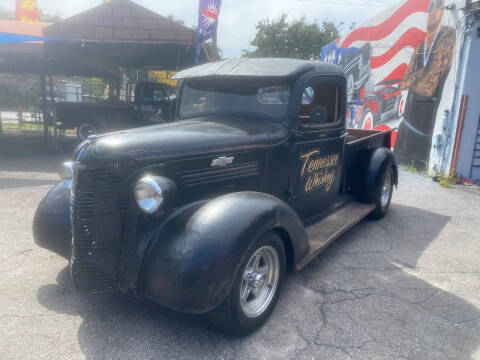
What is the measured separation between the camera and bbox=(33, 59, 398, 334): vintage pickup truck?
2385 millimetres

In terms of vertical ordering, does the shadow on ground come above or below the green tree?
below

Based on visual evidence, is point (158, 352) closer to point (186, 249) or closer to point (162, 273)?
point (162, 273)

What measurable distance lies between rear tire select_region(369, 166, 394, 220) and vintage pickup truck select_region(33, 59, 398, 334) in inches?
45.4

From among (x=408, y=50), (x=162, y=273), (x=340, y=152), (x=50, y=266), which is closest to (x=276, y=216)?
(x=162, y=273)

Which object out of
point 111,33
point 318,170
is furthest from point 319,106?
point 111,33

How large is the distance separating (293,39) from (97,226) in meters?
38.1

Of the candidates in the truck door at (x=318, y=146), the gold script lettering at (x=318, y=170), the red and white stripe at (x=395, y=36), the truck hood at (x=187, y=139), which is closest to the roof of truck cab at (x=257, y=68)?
the truck door at (x=318, y=146)

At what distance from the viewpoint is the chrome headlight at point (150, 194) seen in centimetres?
242

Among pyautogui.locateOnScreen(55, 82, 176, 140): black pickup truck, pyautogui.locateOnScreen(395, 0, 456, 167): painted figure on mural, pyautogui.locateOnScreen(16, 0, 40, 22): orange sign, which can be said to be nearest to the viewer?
pyautogui.locateOnScreen(395, 0, 456, 167): painted figure on mural

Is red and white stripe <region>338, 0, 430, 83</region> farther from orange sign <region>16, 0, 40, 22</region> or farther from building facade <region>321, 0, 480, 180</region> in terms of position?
orange sign <region>16, 0, 40, 22</region>

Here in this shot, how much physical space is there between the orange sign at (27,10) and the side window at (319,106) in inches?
855

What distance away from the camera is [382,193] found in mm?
5242

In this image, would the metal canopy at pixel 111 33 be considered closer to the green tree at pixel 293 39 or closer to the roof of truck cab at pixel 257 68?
the roof of truck cab at pixel 257 68

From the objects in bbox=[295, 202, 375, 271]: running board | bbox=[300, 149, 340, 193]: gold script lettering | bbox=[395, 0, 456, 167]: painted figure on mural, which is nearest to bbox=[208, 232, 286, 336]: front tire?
bbox=[295, 202, 375, 271]: running board
